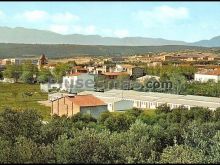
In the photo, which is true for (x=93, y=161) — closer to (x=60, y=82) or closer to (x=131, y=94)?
(x=131, y=94)

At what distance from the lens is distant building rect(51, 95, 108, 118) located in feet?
113

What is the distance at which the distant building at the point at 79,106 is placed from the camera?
113 feet

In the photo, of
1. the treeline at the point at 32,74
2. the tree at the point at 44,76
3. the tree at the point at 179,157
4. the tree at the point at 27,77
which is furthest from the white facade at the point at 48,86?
the tree at the point at 179,157

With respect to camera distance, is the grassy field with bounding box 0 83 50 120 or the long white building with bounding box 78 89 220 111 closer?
the long white building with bounding box 78 89 220 111

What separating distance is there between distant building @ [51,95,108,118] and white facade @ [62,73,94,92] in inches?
822

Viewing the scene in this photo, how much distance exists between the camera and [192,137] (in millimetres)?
19734

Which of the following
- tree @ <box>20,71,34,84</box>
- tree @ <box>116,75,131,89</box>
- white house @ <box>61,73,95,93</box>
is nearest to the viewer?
white house @ <box>61,73,95,93</box>

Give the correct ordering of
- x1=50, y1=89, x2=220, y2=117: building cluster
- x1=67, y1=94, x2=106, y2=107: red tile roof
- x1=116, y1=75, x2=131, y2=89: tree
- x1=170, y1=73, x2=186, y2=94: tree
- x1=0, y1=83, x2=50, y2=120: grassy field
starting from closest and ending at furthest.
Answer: x1=67, y1=94, x2=106, y2=107: red tile roof, x1=50, y1=89, x2=220, y2=117: building cluster, x1=0, y1=83, x2=50, y2=120: grassy field, x1=170, y1=73, x2=186, y2=94: tree, x1=116, y1=75, x2=131, y2=89: tree

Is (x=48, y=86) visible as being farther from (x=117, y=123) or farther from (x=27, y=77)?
(x=117, y=123)

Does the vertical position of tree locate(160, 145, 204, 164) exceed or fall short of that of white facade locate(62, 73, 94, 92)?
it exceeds it

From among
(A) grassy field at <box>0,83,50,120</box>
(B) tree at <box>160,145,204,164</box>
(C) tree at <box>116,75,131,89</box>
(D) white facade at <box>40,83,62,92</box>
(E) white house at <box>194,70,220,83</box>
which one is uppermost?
(B) tree at <box>160,145,204,164</box>


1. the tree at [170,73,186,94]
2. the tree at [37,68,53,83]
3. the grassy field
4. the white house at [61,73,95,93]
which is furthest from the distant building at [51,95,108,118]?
the tree at [37,68,53,83]

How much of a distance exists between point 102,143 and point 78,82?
44664mm

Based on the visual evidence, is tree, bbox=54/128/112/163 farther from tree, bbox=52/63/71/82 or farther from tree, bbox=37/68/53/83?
tree, bbox=52/63/71/82
